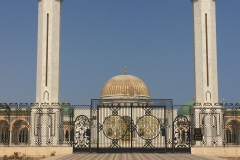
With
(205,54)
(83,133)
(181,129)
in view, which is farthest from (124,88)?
(83,133)

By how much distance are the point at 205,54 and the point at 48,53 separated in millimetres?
8283

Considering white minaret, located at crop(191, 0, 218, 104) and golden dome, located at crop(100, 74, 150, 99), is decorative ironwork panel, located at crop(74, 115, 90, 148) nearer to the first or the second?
white minaret, located at crop(191, 0, 218, 104)

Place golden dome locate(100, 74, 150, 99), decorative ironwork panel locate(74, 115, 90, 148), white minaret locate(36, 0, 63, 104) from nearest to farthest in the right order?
decorative ironwork panel locate(74, 115, 90, 148) < white minaret locate(36, 0, 63, 104) < golden dome locate(100, 74, 150, 99)

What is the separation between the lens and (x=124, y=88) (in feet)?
113

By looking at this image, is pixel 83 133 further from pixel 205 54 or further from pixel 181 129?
pixel 205 54

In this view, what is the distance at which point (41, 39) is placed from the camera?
21.6 m

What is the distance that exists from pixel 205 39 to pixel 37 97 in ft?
30.8

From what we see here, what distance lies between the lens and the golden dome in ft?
113

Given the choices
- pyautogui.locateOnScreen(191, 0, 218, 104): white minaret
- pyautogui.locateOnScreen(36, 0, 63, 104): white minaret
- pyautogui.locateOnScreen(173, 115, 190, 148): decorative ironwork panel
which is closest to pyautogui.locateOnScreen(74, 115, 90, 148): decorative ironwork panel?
pyautogui.locateOnScreen(36, 0, 63, 104): white minaret

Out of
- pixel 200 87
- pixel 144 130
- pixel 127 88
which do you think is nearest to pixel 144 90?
pixel 127 88

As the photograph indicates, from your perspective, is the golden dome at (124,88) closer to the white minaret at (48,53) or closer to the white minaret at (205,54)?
the white minaret at (205,54)

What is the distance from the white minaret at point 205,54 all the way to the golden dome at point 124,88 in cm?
1252

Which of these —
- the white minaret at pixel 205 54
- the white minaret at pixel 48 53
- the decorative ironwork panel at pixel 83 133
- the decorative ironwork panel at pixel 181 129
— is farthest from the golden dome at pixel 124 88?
the decorative ironwork panel at pixel 83 133

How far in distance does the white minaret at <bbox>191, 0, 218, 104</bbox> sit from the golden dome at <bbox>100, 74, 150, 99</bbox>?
1252 cm
